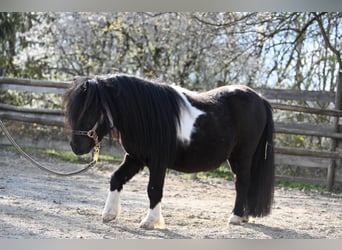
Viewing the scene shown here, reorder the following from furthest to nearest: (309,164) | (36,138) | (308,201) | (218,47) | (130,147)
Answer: (218,47), (36,138), (309,164), (308,201), (130,147)

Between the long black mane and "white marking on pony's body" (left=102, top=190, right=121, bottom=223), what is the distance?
343 millimetres

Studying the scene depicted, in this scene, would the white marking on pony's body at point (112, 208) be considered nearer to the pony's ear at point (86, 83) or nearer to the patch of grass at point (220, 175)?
the pony's ear at point (86, 83)

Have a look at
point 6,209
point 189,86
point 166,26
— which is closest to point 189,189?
point 6,209

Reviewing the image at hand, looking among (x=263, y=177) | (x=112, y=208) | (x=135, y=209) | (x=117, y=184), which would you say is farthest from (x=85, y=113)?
(x=263, y=177)

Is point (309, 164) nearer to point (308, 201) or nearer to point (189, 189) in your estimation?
point (308, 201)

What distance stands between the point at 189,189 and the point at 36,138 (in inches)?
104

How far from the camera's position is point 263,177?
4.14 m

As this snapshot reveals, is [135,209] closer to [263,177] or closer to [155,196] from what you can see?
[155,196]

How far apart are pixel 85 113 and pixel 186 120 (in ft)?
2.48

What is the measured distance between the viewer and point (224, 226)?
3.89m

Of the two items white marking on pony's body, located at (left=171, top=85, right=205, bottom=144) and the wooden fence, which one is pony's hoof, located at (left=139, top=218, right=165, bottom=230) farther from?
the wooden fence

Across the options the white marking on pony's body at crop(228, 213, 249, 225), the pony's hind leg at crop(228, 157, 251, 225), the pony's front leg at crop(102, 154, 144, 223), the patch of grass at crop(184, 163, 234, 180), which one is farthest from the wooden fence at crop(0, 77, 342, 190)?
the pony's front leg at crop(102, 154, 144, 223)

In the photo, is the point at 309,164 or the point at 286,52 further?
the point at 286,52

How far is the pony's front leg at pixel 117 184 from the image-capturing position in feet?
12.3
